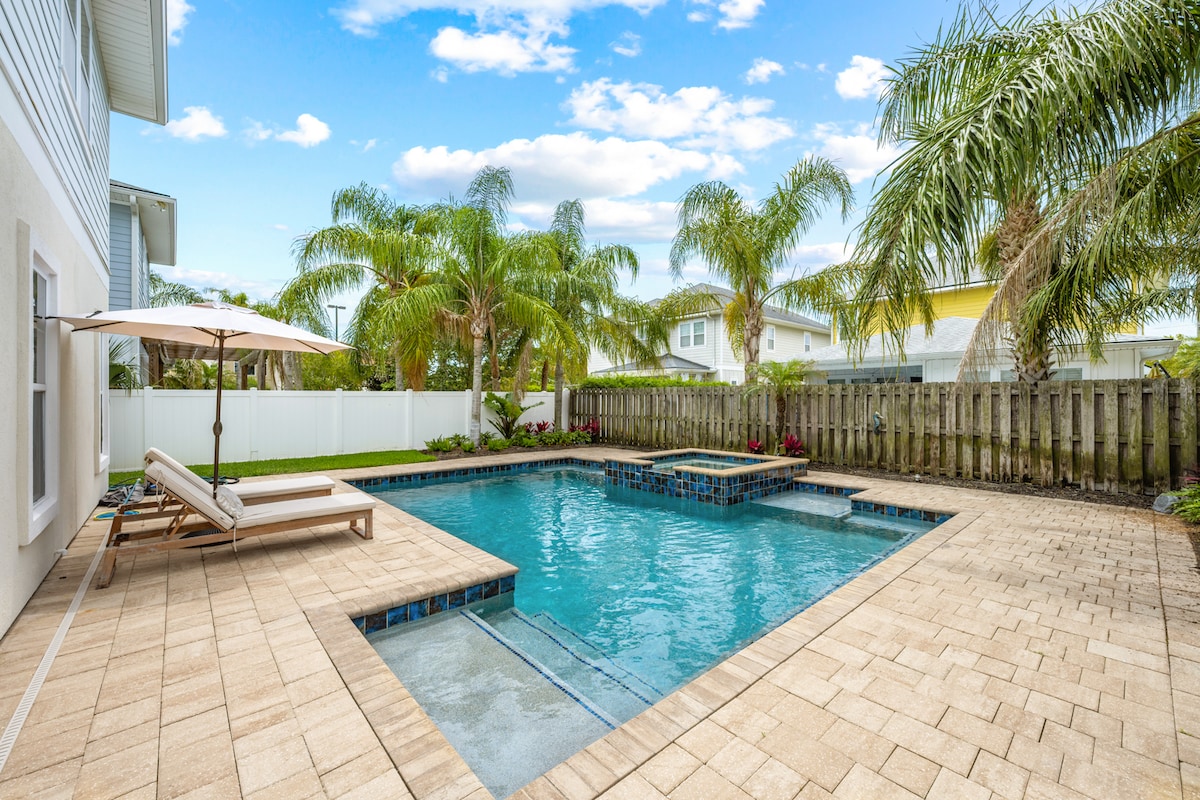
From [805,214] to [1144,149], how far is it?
6701mm

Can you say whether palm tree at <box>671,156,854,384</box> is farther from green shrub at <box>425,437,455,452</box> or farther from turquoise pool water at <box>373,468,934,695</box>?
green shrub at <box>425,437,455,452</box>

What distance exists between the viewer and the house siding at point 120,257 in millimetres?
10297

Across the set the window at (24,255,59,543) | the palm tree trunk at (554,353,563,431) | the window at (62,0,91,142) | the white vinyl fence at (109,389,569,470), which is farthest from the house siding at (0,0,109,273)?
the palm tree trunk at (554,353,563,431)

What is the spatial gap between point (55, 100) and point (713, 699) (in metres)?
6.64

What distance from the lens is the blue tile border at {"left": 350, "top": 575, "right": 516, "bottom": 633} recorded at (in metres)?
3.72

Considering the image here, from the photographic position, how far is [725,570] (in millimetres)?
5406

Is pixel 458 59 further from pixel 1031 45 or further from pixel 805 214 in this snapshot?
pixel 1031 45

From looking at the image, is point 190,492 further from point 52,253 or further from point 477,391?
point 477,391

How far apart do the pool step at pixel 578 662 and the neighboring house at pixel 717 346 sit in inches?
746

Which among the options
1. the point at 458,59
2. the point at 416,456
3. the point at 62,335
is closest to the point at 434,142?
the point at 458,59

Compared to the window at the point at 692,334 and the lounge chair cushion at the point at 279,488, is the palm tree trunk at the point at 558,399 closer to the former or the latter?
the lounge chair cushion at the point at 279,488

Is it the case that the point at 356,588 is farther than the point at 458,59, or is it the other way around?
the point at 458,59

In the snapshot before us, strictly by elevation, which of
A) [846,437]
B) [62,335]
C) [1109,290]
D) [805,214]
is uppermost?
[805,214]

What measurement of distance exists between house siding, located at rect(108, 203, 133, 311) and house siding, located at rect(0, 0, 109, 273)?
421cm
